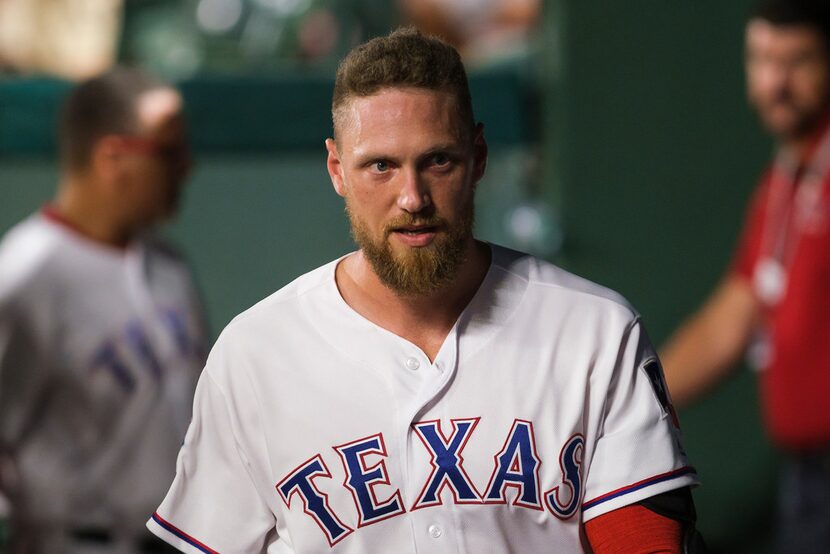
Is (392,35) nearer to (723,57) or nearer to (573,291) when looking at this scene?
(573,291)

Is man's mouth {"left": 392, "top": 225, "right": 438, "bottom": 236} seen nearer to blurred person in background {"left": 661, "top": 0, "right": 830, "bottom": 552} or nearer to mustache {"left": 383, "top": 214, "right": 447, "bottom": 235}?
mustache {"left": 383, "top": 214, "right": 447, "bottom": 235}

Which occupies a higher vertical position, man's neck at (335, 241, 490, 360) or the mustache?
Result: the mustache

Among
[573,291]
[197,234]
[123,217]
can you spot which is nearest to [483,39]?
[197,234]

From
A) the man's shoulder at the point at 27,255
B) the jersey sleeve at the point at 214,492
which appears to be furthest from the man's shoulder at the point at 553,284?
the man's shoulder at the point at 27,255

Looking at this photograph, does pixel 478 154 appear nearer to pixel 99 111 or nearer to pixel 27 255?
pixel 99 111

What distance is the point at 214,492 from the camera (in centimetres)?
149

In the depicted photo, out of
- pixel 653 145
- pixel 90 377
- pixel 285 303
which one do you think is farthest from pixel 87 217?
pixel 653 145

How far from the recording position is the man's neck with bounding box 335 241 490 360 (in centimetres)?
147

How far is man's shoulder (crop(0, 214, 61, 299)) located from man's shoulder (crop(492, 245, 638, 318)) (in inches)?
67.0

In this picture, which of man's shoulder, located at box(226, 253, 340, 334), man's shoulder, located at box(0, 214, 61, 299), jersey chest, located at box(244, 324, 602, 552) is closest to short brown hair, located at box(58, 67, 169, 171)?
man's shoulder, located at box(0, 214, 61, 299)

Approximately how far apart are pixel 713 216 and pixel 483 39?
39.1 inches

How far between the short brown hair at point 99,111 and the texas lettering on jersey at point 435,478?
1.46 meters

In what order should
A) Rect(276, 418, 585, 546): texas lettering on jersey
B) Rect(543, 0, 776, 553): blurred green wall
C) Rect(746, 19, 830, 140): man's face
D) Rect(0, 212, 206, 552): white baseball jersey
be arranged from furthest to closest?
Rect(543, 0, 776, 553): blurred green wall
Rect(746, 19, 830, 140): man's face
Rect(0, 212, 206, 552): white baseball jersey
Rect(276, 418, 585, 546): texas lettering on jersey

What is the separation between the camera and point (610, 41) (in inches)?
164
